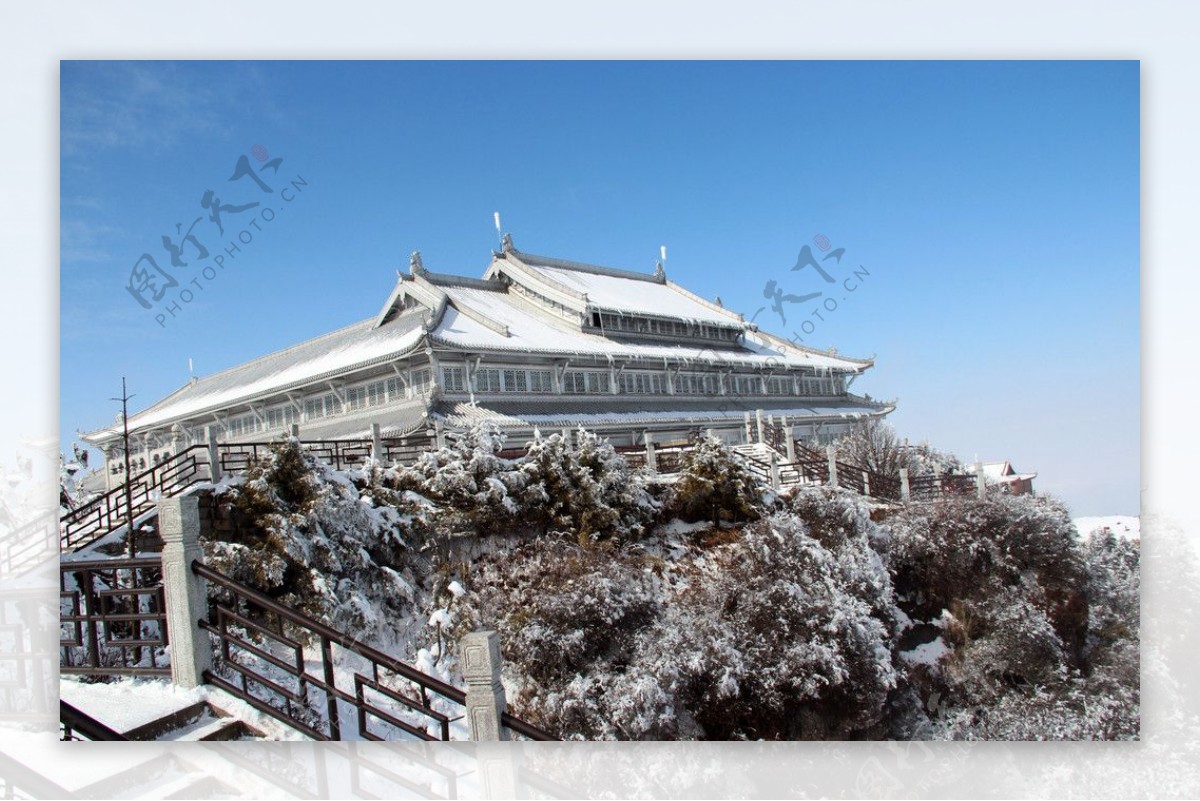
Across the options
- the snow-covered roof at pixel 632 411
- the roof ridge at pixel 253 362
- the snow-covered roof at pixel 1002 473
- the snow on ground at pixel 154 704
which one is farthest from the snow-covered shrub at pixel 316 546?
the snow-covered roof at pixel 1002 473

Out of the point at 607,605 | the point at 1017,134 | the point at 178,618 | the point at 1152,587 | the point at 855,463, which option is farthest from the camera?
the point at 855,463

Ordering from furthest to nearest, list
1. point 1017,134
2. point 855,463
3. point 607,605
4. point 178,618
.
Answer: point 855,463
point 607,605
point 1017,134
point 178,618

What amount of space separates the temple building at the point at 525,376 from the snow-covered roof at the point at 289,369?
0.7 inches

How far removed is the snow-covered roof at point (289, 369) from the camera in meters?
6.95

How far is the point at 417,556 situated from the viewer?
22.6 feet

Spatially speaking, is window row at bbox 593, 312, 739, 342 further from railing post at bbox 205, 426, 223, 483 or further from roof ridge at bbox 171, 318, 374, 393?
railing post at bbox 205, 426, 223, 483

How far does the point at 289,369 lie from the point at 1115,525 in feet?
20.3

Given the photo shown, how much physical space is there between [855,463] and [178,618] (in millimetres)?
5847

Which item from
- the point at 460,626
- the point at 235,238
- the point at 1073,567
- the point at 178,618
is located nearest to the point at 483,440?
the point at 460,626

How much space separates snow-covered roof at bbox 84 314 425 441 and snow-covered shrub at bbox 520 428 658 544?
166cm

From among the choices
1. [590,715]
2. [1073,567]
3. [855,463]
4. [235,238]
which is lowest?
[590,715]

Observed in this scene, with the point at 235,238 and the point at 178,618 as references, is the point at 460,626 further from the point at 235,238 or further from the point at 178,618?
the point at 235,238

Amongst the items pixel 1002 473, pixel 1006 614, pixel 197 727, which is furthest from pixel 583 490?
pixel 197 727

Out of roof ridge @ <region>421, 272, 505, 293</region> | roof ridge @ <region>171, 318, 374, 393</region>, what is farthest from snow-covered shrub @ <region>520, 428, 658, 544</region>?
roof ridge @ <region>421, 272, 505, 293</region>
